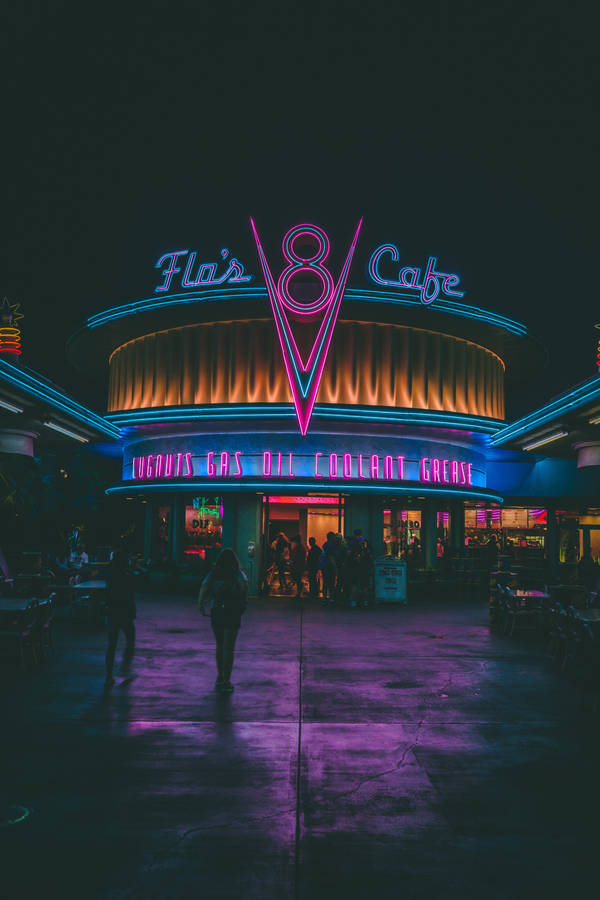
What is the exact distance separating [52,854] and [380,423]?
1890cm

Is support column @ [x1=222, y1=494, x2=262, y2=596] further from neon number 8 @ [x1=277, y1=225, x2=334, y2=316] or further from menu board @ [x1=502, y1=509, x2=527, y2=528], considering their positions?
menu board @ [x1=502, y1=509, x2=527, y2=528]

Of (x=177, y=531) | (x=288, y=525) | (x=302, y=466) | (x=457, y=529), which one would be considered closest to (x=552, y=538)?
(x=457, y=529)

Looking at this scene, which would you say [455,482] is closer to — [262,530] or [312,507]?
[312,507]

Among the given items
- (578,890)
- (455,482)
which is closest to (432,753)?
(578,890)

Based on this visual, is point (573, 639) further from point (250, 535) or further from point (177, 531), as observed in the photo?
point (177, 531)

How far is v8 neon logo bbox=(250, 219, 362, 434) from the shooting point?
71.2 ft

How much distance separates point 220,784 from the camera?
20.0ft

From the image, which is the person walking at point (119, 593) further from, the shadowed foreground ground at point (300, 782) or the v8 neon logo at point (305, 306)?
the v8 neon logo at point (305, 306)

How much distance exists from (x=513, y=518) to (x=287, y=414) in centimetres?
1203

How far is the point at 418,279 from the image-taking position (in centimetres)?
2406

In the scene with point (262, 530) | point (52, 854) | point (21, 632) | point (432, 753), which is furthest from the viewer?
point (262, 530)

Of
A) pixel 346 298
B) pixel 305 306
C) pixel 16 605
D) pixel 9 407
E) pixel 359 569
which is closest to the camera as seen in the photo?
pixel 16 605

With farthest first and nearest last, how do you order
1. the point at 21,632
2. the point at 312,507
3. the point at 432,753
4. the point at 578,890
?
the point at 312,507, the point at 21,632, the point at 432,753, the point at 578,890

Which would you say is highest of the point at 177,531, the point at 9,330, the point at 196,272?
the point at 196,272
